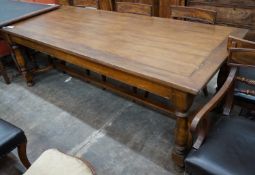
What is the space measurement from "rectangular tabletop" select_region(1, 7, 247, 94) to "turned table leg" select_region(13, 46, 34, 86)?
30 centimetres

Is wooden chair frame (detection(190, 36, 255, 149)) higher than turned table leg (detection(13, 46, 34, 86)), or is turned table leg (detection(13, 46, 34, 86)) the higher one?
wooden chair frame (detection(190, 36, 255, 149))

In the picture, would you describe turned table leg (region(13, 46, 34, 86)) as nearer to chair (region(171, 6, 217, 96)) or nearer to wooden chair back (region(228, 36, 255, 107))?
chair (region(171, 6, 217, 96))

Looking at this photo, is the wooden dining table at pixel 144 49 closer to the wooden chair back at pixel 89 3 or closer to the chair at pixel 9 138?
the wooden chair back at pixel 89 3

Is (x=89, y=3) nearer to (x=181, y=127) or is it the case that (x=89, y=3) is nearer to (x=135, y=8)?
(x=135, y=8)

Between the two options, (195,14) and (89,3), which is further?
(89,3)

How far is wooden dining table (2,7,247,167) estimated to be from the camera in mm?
1344

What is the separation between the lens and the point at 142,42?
173cm

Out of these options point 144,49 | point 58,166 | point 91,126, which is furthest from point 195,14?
point 58,166

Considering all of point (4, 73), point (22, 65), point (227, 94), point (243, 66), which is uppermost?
point (243, 66)

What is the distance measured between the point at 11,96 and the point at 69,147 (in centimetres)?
116

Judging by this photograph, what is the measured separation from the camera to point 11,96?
8.82ft

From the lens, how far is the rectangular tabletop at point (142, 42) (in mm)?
1354

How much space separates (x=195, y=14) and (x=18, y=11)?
1.96 meters

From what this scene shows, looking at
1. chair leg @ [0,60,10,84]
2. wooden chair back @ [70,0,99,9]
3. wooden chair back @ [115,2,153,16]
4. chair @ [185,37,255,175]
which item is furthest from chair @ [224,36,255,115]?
chair leg @ [0,60,10,84]
